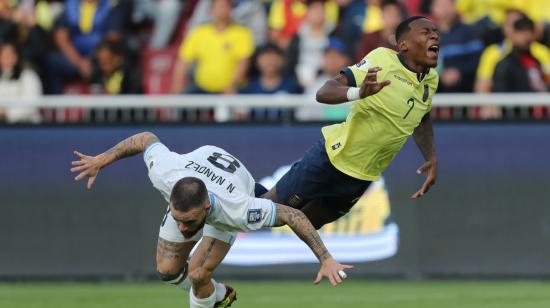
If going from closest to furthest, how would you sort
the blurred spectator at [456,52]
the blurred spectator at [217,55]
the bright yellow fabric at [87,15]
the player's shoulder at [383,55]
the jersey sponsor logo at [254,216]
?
the jersey sponsor logo at [254,216], the player's shoulder at [383,55], the blurred spectator at [456,52], the blurred spectator at [217,55], the bright yellow fabric at [87,15]

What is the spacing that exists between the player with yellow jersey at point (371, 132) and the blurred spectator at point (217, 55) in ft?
18.6

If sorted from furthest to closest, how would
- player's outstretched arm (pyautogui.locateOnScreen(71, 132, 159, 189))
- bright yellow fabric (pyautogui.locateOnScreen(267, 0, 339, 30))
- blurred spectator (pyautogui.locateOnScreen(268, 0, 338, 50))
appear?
bright yellow fabric (pyautogui.locateOnScreen(267, 0, 339, 30))
blurred spectator (pyautogui.locateOnScreen(268, 0, 338, 50))
player's outstretched arm (pyautogui.locateOnScreen(71, 132, 159, 189))

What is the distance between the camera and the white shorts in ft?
38.4

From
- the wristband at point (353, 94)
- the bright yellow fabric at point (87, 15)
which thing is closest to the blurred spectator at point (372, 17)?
the bright yellow fabric at point (87, 15)

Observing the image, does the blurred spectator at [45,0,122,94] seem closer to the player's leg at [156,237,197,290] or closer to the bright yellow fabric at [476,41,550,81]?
the bright yellow fabric at [476,41,550,81]

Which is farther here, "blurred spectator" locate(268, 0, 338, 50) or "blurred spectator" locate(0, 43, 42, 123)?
"blurred spectator" locate(268, 0, 338, 50)

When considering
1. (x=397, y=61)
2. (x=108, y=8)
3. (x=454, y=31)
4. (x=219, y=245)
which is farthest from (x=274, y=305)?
(x=108, y=8)

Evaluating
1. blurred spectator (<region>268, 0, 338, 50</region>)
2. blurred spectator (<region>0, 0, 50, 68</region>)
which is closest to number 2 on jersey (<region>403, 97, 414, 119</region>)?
blurred spectator (<region>268, 0, 338, 50</region>)

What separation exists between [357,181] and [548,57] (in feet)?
20.5

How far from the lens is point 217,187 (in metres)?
11.0

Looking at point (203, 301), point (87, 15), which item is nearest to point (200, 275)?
point (203, 301)

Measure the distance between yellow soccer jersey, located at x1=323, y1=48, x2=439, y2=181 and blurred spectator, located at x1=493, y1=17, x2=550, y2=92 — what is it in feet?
16.4

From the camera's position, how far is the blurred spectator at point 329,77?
627 inches

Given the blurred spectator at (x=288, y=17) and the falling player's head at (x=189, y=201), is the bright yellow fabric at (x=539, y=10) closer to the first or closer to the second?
the blurred spectator at (x=288, y=17)
